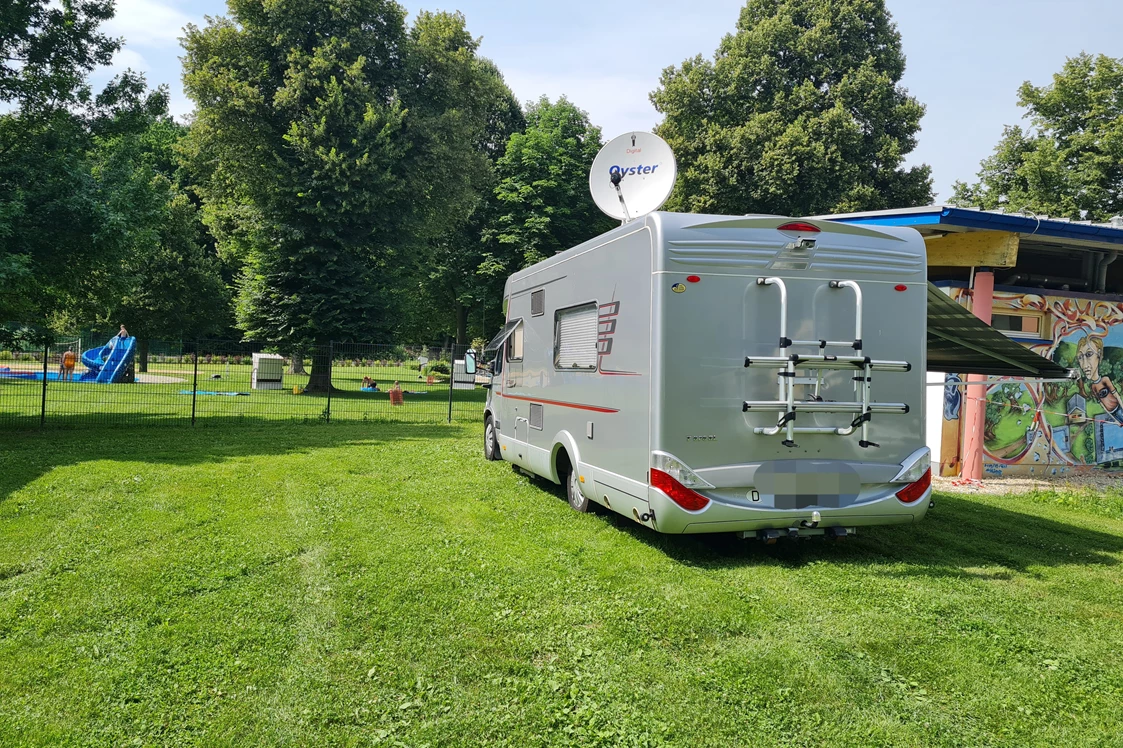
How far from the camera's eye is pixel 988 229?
33.5 ft

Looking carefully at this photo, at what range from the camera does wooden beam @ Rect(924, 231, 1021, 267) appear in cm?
1032

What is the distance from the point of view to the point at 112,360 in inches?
946

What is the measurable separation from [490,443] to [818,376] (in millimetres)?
6482

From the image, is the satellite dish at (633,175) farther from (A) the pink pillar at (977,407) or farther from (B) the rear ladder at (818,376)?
(A) the pink pillar at (977,407)

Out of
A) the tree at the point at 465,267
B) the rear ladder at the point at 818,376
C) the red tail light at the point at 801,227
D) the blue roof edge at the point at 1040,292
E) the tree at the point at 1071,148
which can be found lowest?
the rear ladder at the point at 818,376

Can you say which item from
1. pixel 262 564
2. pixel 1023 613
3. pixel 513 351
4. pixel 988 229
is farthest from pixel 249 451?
pixel 988 229

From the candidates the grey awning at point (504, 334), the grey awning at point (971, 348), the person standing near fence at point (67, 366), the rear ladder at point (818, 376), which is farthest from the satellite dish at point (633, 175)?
the person standing near fence at point (67, 366)

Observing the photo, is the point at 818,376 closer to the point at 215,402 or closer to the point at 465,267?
the point at 215,402

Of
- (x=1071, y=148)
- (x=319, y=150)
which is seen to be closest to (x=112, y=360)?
(x=319, y=150)

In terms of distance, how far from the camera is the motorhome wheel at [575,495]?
25.2 ft

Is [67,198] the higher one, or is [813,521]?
[67,198]

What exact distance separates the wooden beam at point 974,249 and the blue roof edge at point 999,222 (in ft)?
0.71

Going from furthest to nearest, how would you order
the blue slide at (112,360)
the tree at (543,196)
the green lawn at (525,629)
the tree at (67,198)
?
the tree at (543,196), the blue slide at (112,360), the tree at (67,198), the green lawn at (525,629)

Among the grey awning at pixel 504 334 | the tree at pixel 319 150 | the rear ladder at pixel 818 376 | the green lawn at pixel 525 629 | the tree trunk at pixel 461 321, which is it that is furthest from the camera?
A: the tree trunk at pixel 461 321
